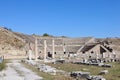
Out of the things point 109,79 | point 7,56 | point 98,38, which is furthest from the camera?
point 98,38

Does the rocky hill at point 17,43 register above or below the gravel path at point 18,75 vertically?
above

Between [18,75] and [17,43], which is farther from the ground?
[17,43]

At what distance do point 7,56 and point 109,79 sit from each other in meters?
63.0

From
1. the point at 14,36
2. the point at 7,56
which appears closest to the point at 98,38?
the point at 14,36

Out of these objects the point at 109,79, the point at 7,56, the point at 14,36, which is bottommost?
the point at 109,79

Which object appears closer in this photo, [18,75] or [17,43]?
[18,75]

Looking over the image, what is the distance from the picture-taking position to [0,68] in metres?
39.0

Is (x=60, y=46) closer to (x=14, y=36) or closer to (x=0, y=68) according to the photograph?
(x=14, y=36)

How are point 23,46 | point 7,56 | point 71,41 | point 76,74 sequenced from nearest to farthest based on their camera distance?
point 76,74 → point 7,56 → point 23,46 → point 71,41

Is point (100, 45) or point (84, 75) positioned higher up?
point (100, 45)

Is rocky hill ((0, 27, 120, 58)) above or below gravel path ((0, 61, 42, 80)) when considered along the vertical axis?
above

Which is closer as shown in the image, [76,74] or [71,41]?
[76,74]

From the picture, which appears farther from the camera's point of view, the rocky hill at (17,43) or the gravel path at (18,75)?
the rocky hill at (17,43)

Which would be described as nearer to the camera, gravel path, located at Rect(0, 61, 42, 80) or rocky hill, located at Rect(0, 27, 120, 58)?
gravel path, located at Rect(0, 61, 42, 80)
